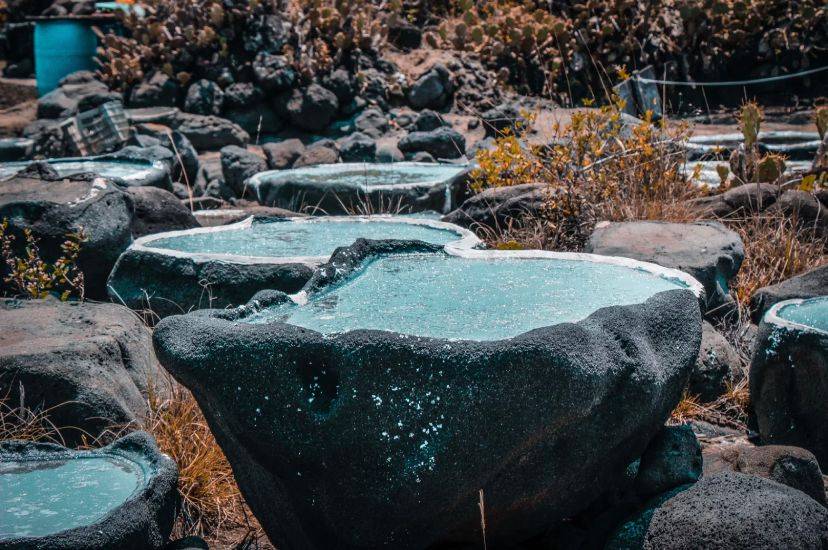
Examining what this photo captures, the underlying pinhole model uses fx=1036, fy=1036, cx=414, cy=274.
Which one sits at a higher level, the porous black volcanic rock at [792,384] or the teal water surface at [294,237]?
the porous black volcanic rock at [792,384]

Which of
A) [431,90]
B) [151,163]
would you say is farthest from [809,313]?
[431,90]

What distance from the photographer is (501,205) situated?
6.74m

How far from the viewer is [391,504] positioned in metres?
3.03

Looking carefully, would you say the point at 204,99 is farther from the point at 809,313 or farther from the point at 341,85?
the point at 809,313

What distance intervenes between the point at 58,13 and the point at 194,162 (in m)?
8.89

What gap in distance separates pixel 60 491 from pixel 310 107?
10457 millimetres

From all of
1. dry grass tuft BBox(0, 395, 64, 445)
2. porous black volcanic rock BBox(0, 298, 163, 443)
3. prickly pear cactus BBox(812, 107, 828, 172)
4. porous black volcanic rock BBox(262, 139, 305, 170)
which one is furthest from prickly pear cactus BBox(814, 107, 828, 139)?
dry grass tuft BBox(0, 395, 64, 445)

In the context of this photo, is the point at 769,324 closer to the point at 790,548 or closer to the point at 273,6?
the point at 790,548

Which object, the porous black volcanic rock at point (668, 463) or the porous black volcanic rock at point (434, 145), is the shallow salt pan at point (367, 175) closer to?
the porous black volcanic rock at point (434, 145)

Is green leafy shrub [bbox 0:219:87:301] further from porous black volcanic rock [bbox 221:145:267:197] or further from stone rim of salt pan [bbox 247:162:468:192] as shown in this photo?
porous black volcanic rock [bbox 221:145:267:197]

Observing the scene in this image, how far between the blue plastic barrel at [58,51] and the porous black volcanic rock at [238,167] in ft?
19.6

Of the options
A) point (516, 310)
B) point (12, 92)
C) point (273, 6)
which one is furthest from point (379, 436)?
point (12, 92)

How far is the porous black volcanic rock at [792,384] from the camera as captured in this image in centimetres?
429

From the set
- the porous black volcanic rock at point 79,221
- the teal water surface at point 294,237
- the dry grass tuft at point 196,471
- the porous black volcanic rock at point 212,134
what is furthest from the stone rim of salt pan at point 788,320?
the porous black volcanic rock at point 212,134
